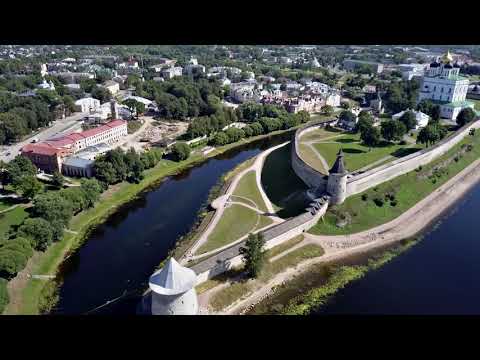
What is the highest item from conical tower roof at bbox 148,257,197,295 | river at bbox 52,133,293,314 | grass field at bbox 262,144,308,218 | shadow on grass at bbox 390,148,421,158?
conical tower roof at bbox 148,257,197,295

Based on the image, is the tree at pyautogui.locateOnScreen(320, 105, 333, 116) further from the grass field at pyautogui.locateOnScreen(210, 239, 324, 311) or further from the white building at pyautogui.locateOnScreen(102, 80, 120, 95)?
the grass field at pyautogui.locateOnScreen(210, 239, 324, 311)

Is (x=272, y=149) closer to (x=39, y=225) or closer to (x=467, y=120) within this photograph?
(x=467, y=120)

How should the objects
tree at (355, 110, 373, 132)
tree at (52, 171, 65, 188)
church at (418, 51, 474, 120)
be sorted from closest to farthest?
tree at (52, 171, 65, 188) < tree at (355, 110, 373, 132) < church at (418, 51, 474, 120)

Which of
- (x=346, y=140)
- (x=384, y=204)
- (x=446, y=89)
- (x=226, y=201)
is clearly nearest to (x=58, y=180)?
(x=226, y=201)

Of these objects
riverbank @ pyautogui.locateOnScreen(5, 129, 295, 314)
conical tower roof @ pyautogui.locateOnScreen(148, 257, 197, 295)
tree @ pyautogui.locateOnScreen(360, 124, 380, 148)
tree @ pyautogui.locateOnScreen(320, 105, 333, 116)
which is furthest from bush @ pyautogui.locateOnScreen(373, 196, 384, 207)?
tree @ pyautogui.locateOnScreen(320, 105, 333, 116)

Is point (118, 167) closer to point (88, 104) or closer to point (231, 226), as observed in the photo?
point (231, 226)

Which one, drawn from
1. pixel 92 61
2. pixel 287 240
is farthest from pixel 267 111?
pixel 92 61
